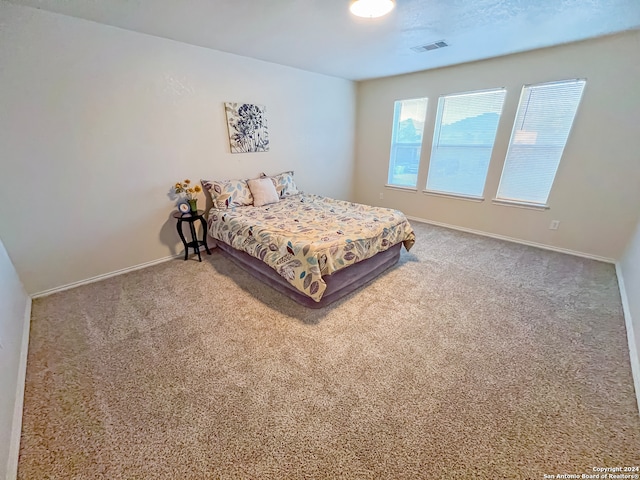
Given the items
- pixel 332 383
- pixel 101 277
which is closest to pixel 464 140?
pixel 332 383

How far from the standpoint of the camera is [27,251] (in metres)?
2.27

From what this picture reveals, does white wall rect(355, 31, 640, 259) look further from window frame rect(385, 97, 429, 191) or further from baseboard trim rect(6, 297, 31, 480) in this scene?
baseboard trim rect(6, 297, 31, 480)

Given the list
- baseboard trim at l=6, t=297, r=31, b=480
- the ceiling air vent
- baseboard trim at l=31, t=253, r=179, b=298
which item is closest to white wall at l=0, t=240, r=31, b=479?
baseboard trim at l=6, t=297, r=31, b=480

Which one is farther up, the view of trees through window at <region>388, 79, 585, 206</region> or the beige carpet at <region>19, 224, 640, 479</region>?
the view of trees through window at <region>388, 79, 585, 206</region>

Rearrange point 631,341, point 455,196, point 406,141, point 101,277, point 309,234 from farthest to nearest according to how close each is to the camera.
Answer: point 406,141 < point 455,196 < point 101,277 < point 309,234 < point 631,341

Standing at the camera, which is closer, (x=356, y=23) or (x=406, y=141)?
(x=356, y=23)

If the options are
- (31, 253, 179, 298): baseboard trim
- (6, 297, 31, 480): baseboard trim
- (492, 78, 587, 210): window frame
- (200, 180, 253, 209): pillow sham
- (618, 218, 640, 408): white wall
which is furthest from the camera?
(200, 180, 253, 209): pillow sham

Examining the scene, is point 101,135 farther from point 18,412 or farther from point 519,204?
point 519,204

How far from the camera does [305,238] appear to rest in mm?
2203

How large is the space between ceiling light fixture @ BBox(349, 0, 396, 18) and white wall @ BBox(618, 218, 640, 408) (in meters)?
2.82

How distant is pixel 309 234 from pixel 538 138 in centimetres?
308

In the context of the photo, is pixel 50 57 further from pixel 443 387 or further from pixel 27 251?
pixel 443 387

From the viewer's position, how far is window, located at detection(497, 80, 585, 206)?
9.51ft

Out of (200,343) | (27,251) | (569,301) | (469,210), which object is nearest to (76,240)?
(27,251)
